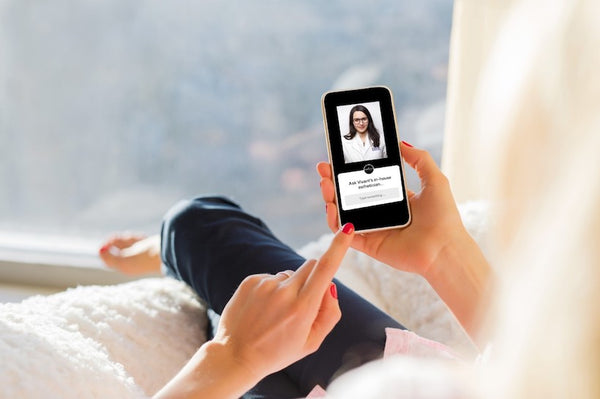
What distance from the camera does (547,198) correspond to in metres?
0.42

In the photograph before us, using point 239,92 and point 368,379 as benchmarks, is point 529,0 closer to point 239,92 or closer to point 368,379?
point 368,379

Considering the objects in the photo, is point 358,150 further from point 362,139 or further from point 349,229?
point 349,229

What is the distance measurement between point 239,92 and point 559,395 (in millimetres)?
1633

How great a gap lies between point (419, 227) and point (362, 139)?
4.4 inches

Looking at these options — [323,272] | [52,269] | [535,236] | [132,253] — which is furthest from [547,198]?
[52,269]

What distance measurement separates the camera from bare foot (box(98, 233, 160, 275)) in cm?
131

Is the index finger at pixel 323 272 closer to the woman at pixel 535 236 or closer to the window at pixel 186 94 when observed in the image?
the woman at pixel 535 236

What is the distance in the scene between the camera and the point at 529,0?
1.62ft

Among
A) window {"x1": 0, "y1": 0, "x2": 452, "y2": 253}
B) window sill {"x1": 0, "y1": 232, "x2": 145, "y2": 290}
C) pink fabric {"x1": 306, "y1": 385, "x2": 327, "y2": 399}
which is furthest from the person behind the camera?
window {"x1": 0, "y1": 0, "x2": 452, "y2": 253}

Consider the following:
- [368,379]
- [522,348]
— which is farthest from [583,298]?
[368,379]

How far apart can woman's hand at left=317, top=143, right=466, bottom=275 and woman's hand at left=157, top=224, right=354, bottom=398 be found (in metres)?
0.17

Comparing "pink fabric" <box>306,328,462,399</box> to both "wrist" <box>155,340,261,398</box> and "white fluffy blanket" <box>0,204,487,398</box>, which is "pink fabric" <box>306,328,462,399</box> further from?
"wrist" <box>155,340,261,398</box>

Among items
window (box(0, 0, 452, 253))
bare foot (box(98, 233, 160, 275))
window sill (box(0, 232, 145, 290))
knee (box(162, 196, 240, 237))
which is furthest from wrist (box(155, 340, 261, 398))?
window (box(0, 0, 452, 253))

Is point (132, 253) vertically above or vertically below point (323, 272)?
below
